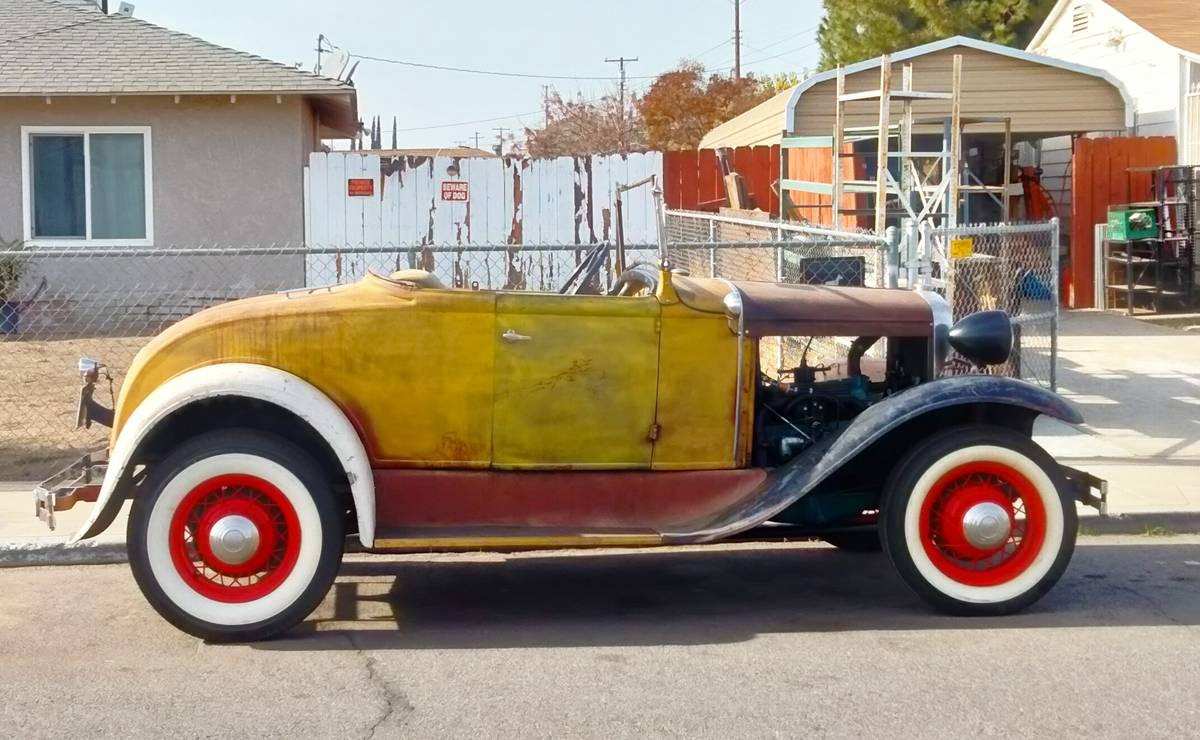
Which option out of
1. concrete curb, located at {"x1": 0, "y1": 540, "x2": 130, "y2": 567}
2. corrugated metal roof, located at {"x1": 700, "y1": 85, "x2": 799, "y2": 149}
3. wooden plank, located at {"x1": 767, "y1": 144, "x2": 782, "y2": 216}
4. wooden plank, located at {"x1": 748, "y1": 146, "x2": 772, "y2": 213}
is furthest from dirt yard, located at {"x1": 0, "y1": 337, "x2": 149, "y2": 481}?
corrugated metal roof, located at {"x1": 700, "y1": 85, "x2": 799, "y2": 149}

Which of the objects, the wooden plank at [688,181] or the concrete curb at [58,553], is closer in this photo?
the concrete curb at [58,553]

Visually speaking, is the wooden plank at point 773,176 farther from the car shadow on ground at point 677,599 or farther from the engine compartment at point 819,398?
the engine compartment at point 819,398

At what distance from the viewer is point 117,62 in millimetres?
17938

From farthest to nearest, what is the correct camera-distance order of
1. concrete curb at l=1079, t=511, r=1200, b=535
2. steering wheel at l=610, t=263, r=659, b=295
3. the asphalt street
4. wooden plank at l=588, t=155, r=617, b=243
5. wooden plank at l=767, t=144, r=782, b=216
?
wooden plank at l=767, t=144, r=782, b=216 < wooden plank at l=588, t=155, r=617, b=243 < concrete curb at l=1079, t=511, r=1200, b=535 < steering wheel at l=610, t=263, r=659, b=295 < the asphalt street

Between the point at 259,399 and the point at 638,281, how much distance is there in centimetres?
195

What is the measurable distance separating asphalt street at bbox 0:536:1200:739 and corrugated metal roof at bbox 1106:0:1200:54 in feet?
50.6

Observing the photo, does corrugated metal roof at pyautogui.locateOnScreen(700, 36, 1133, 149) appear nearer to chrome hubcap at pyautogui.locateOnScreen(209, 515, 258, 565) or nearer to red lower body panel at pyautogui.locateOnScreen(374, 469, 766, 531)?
red lower body panel at pyautogui.locateOnScreen(374, 469, 766, 531)

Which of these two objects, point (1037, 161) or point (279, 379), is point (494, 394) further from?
point (1037, 161)

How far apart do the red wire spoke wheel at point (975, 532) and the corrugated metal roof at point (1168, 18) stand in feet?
51.7

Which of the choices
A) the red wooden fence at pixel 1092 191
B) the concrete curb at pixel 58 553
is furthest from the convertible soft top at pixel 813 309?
the red wooden fence at pixel 1092 191

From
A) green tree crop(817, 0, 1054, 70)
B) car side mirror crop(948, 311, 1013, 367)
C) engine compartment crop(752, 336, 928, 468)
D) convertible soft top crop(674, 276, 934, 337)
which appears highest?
green tree crop(817, 0, 1054, 70)

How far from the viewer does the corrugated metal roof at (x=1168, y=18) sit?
20438 mm

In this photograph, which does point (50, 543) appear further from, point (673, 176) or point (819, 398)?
point (673, 176)

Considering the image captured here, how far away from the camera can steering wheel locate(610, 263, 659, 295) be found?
659 cm
